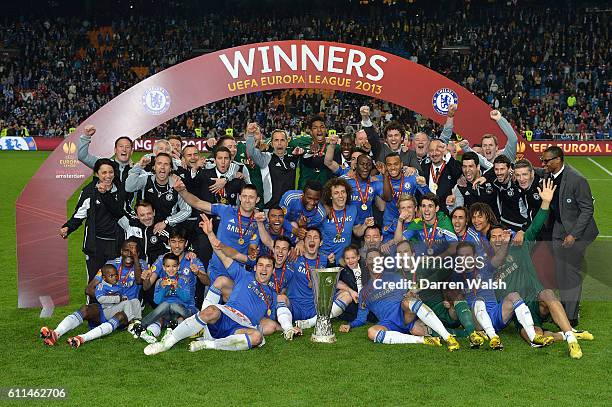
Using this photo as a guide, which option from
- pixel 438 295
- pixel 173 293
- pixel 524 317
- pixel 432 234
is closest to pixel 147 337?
pixel 173 293

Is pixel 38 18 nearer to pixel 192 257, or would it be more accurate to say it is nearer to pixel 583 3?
pixel 583 3

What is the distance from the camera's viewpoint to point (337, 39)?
3781 cm

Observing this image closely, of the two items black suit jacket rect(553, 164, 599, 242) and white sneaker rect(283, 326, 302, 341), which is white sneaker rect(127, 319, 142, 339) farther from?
black suit jacket rect(553, 164, 599, 242)

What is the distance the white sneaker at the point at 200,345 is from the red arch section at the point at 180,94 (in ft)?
8.05

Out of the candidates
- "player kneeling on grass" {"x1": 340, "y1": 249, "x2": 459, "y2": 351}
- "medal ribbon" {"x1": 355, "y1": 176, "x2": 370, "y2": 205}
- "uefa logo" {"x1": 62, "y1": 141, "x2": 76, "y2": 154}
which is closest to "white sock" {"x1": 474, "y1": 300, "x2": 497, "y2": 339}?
"player kneeling on grass" {"x1": 340, "y1": 249, "x2": 459, "y2": 351}

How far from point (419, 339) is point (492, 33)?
103 feet

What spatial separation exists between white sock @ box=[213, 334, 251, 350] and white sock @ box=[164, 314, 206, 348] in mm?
211

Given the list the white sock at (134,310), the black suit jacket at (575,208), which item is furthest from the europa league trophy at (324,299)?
the black suit jacket at (575,208)

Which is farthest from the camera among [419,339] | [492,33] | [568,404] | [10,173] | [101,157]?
[492,33]

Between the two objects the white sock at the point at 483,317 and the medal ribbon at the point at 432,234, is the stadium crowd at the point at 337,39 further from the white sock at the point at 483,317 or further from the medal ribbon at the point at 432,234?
the white sock at the point at 483,317

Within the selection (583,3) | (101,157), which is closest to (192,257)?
(101,157)

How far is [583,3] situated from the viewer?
37.3 meters

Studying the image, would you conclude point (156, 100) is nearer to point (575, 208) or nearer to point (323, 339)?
point (323, 339)

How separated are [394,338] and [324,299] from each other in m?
0.73
